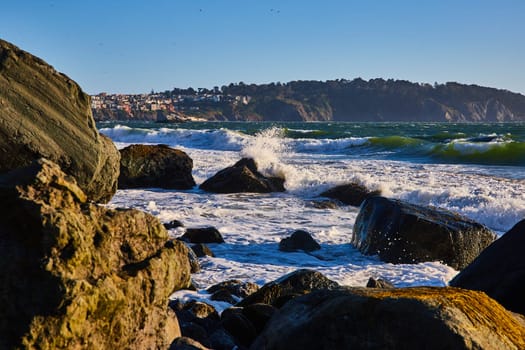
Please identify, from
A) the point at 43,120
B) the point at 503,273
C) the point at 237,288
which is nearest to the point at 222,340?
the point at 237,288

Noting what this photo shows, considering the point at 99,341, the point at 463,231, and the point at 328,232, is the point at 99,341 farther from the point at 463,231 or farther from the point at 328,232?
the point at 328,232

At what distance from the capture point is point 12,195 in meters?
2.37

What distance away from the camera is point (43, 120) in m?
5.43

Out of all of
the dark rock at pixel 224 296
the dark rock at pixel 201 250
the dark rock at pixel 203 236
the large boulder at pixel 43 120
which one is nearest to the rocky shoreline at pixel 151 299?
the dark rock at pixel 224 296

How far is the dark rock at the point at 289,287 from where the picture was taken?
14.1 feet

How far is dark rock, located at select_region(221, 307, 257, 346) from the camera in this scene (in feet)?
11.6

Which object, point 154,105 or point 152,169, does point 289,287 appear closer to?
point 152,169

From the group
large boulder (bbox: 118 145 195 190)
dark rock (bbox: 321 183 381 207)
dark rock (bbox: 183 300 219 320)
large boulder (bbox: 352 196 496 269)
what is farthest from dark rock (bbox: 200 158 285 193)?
dark rock (bbox: 183 300 219 320)

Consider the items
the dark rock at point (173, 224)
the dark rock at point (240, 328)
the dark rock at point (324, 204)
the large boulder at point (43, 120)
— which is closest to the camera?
the dark rock at point (240, 328)

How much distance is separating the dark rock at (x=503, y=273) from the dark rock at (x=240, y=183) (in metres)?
8.40

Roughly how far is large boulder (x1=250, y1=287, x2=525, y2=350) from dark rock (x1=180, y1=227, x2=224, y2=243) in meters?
4.86

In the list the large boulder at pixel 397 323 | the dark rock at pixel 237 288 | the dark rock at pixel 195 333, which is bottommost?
the dark rock at pixel 237 288

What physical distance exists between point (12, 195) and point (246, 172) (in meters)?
10.5

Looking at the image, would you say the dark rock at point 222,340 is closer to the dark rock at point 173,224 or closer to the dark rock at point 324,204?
the dark rock at point 173,224
